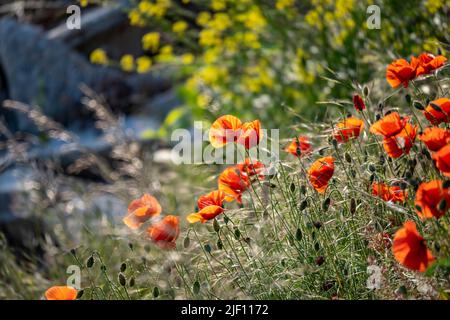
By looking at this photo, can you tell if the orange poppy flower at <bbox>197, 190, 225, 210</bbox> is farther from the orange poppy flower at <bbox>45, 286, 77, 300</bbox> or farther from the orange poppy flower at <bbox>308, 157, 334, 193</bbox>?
the orange poppy flower at <bbox>45, 286, 77, 300</bbox>

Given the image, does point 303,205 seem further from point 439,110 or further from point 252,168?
point 439,110

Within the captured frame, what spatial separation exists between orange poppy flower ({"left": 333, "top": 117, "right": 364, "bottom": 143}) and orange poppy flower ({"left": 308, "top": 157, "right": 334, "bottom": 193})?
0.21m

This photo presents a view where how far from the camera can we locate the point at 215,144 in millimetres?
2471

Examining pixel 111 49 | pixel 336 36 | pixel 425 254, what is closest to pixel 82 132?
pixel 111 49

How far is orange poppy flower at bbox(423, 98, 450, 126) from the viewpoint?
7.33ft

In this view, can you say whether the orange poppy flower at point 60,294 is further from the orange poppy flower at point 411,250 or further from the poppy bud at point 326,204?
the orange poppy flower at point 411,250

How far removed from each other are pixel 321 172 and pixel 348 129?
0.27 meters

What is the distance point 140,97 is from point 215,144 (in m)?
8.09

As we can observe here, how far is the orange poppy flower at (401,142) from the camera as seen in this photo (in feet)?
7.32

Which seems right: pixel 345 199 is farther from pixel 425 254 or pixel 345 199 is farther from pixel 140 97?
pixel 140 97

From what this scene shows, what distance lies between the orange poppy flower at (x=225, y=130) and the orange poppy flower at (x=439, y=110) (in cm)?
60

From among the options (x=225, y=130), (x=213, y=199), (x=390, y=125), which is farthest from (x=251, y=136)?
(x=390, y=125)

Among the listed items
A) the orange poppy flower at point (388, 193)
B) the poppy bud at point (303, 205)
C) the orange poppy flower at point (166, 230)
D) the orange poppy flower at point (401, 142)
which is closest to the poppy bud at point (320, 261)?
the poppy bud at point (303, 205)

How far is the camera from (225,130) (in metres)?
2.44
